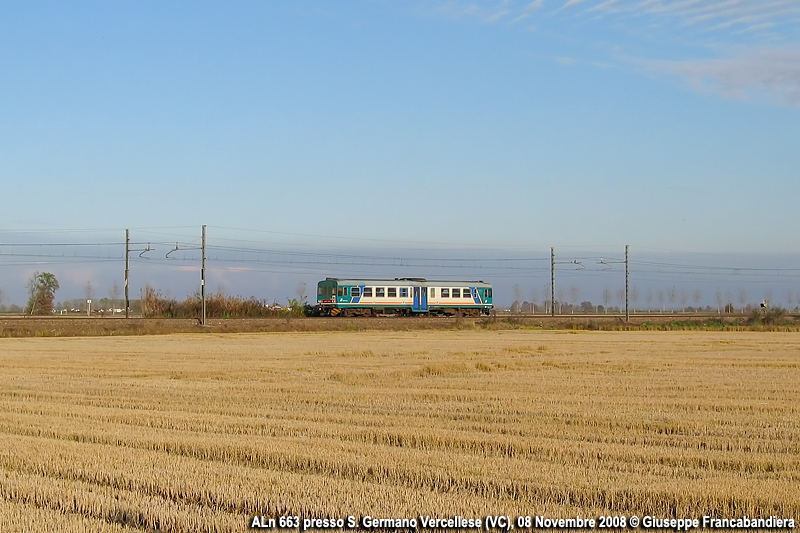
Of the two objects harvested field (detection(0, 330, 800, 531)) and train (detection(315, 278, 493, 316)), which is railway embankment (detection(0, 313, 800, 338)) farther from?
harvested field (detection(0, 330, 800, 531))

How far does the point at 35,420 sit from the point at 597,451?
821 centimetres

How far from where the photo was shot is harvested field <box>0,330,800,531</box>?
7543 millimetres

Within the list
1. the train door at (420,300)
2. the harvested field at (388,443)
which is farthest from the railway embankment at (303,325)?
the harvested field at (388,443)

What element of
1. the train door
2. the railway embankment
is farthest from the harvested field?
the train door

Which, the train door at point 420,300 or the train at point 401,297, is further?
the train door at point 420,300

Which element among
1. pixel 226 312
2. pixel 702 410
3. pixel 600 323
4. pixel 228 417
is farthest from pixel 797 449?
pixel 226 312

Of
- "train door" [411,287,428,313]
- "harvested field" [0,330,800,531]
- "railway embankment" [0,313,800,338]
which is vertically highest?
"train door" [411,287,428,313]

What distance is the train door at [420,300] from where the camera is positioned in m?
68.4

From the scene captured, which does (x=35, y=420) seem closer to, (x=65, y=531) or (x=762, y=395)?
(x=65, y=531)

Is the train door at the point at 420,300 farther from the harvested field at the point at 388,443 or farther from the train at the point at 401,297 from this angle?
the harvested field at the point at 388,443

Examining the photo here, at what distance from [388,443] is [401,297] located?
5691cm

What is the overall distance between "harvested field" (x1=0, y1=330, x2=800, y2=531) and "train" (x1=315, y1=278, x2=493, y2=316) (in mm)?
42253

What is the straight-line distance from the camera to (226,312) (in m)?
70.5

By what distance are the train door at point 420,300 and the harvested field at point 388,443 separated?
44838mm
